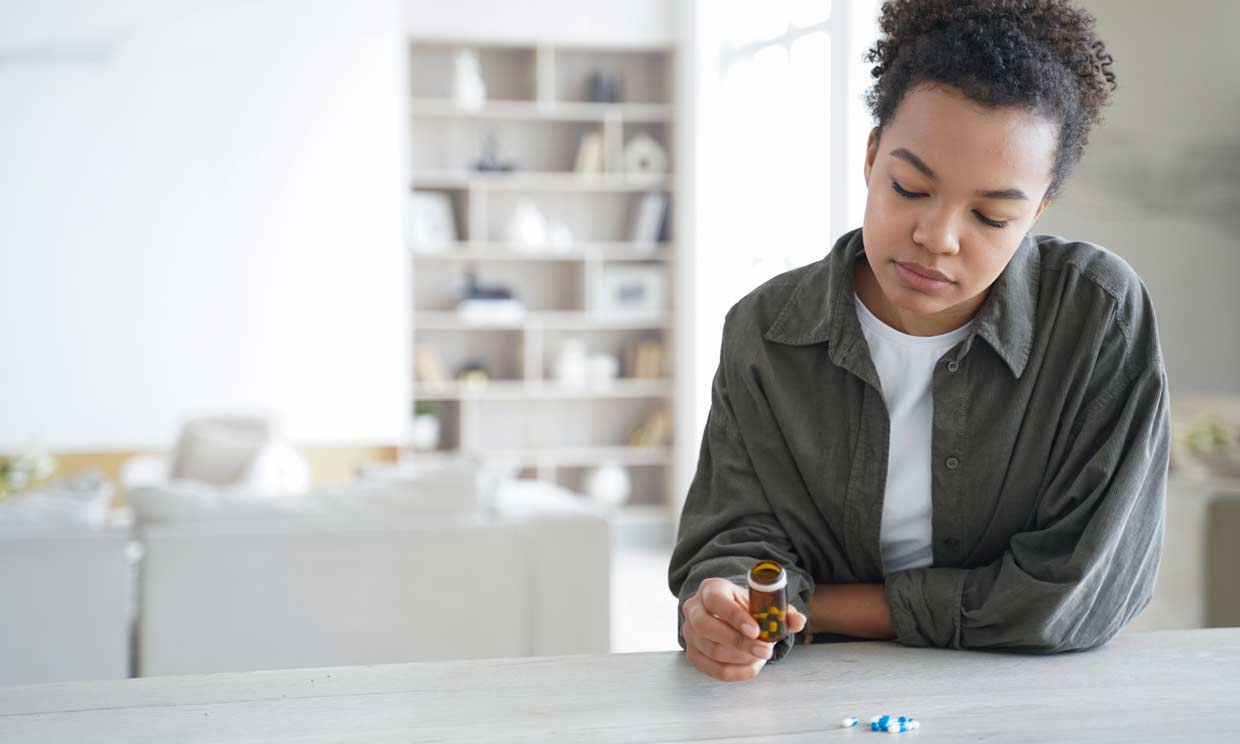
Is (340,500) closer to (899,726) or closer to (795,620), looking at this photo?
(795,620)

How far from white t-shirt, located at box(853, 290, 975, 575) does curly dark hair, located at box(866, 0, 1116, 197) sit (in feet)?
0.68

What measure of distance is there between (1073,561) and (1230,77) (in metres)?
3.17

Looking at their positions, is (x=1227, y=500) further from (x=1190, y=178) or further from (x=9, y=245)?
(x=9, y=245)

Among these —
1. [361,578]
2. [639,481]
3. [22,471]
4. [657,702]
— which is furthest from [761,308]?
[639,481]

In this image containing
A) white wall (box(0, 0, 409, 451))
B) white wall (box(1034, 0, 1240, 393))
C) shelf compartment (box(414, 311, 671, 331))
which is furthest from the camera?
shelf compartment (box(414, 311, 671, 331))

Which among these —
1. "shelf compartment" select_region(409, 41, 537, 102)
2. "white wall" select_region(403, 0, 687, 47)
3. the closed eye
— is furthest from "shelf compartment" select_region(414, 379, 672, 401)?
the closed eye

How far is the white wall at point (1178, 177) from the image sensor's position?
381cm

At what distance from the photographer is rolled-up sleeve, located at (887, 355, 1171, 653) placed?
1.27 metres

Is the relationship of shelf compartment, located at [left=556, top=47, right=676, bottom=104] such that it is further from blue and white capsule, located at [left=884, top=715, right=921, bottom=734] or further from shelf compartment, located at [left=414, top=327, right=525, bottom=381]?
blue and white capsule, located at [left=884, top=715, right=921, bottom=734]

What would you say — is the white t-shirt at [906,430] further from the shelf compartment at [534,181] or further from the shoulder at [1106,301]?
the shelf compartment at [534,181]

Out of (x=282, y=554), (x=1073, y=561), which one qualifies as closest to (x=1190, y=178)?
(x=282, y=554)

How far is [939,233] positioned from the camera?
1.21 m

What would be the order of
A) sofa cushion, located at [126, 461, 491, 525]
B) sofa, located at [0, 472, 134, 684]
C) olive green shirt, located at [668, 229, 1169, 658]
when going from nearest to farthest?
olive green shirt, located at [668, 229, 1169, 658] < sofa, located at [0, 472, 134, 684] < sofa cushion, located at [126, 461, 491, 525]

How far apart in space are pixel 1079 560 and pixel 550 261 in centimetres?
534
